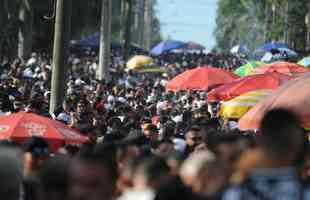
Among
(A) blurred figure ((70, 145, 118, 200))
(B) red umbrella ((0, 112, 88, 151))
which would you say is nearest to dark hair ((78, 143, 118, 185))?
(A) blurred figure ((70, 145, 118, 200))

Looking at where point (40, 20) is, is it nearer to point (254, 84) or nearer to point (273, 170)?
point (254, 84)

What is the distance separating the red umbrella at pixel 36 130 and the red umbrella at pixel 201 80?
44.6 ft

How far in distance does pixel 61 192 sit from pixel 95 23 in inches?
2134

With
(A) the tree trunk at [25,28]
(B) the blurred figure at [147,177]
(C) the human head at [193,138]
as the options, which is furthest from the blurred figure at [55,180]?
(A) the tree trunk at [25,28]

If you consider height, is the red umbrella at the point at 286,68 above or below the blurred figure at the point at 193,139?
below

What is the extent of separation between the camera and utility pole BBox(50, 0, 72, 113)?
22766 mm

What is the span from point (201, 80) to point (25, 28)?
27080 millimetres

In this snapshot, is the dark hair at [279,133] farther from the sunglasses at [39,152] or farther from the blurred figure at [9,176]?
the sunglasses at [39,152]

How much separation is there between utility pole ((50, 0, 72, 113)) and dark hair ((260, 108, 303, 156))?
1628cm

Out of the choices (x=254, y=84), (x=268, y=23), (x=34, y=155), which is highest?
(x=34, y=155)

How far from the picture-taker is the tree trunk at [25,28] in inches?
2074

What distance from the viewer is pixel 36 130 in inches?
520

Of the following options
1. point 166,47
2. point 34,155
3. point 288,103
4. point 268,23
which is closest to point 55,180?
point 34,155

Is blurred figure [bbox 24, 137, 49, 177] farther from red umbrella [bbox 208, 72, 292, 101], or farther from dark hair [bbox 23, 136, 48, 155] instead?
red umbrella [bbox 208, 72, 292, 101]
